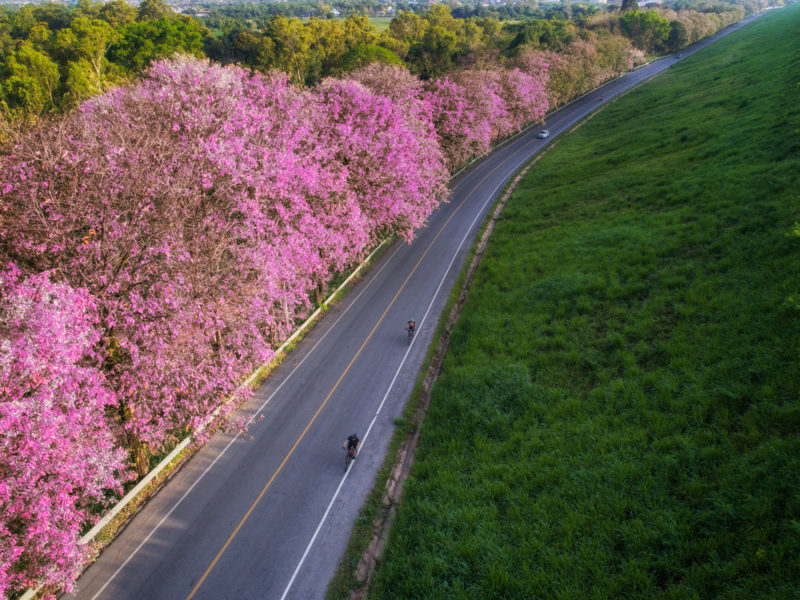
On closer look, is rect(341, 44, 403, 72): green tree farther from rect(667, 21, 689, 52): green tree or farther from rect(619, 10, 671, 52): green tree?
rect(667, 21, 689, 52): green tree

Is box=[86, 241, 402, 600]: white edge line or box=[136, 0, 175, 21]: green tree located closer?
box=[86, 241, 402, 600]: white edge line

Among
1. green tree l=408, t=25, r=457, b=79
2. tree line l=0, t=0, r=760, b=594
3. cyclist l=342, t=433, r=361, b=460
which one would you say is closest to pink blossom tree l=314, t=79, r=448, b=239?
tree line l=0, t=0, r=760, b=594

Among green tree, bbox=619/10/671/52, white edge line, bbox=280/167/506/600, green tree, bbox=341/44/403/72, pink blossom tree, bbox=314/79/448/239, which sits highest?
green tree, bbox=619/10/671/52

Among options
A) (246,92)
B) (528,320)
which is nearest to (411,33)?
(246,92)

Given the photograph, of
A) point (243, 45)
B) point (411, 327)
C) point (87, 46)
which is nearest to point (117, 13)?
point (243, 45)

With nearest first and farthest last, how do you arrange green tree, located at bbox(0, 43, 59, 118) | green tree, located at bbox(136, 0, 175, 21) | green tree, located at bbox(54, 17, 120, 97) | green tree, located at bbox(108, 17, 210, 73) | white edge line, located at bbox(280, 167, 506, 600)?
white edge line, located at bbox(280, 167, 506, 600), green tree, located at bbox(0, 43, 59, 118), green tree, located at bbox(54, 17, 120, 97), green tree, located at bbox(108, 17, 210, 73), green tree, located at bbox(136, 0, 175, 21)

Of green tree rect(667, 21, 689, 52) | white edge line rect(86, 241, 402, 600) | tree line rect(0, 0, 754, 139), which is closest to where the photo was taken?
white edge line rect(86, 241, 402, 600)

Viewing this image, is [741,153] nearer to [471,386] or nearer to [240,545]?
[471,386]
